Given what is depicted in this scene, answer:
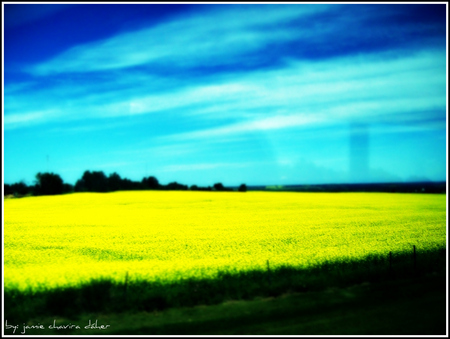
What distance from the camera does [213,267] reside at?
10625 millimetres

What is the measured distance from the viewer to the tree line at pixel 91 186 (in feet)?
113

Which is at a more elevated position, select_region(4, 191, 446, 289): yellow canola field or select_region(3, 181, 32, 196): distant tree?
select_region(3, 181, 32, 196): distant tree

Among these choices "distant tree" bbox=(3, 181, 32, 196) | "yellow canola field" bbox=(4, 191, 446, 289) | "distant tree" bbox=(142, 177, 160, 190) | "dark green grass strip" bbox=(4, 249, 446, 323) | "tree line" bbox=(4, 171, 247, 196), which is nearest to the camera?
"dark green grass strip" bbox=(4, 249, 446, 323)

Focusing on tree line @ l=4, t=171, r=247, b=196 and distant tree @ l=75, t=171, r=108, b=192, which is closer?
tree line @ l=4, t=171, r=247, b=196

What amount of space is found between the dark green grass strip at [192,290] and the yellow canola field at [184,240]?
555 mm

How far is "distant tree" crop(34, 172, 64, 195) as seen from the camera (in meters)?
35.3

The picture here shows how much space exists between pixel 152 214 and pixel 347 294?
17255 mm

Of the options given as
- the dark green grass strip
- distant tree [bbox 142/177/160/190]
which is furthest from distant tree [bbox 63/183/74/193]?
the dark green grass strip

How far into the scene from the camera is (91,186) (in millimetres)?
41781

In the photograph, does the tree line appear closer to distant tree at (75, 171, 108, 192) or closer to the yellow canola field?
distant tree at (75, 171, 108, 192)

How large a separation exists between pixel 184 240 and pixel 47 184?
25.3 metres

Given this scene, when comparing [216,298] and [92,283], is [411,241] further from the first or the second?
[92,283]

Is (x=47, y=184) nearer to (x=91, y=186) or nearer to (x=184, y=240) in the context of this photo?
(x=91, y=186)

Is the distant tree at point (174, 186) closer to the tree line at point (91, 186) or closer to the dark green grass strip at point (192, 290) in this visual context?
the tree line at point (91, 186)
